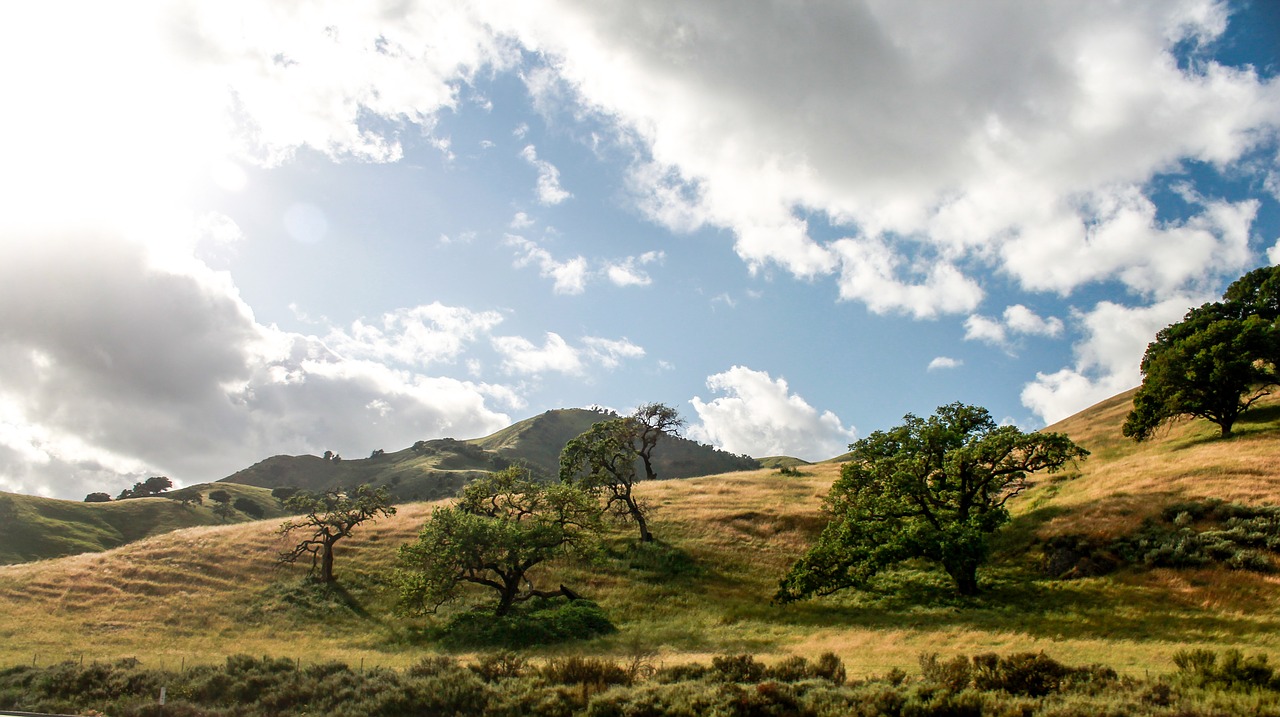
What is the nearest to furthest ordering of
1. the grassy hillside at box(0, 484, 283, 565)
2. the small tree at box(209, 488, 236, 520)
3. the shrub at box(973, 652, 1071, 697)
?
1. the shrub at box(973, 652, 1071, 697)
2. the grassy hillside at box(0, 484, 283, 565)
3. the small tree at box(209, 488, 236, 520)

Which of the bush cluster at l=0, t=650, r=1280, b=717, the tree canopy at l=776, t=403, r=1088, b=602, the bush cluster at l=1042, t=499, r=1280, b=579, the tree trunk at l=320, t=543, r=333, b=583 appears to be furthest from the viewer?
the tree trunk at l=320, t=543, r=333, b=583

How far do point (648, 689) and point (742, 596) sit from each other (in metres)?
24.2

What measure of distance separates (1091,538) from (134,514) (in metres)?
173

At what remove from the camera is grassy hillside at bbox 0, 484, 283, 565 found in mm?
111250

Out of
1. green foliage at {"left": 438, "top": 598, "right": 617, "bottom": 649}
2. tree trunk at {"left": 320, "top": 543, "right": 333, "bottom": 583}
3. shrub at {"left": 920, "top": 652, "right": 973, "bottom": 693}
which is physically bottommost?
green foliage at {"left": 438, "top": 598, "right": 617, "bottom": 649}

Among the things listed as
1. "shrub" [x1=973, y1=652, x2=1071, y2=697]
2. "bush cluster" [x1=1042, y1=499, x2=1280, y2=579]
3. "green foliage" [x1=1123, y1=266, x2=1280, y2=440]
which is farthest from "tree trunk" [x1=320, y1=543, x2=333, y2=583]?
"green foliage" [x1=1123, y1=266, x2=1280, y2=440]

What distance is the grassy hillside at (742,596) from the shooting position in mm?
28375

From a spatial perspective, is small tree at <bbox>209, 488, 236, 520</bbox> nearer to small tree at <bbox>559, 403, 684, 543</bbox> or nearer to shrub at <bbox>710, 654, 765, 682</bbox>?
small tree at <bbox>559, 403, 684, 543</bbox>

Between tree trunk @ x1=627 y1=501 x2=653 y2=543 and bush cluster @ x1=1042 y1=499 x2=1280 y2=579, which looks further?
tree trunk @ x1=627 y1=501 x2=653 y2=543

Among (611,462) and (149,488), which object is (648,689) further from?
(149,488)

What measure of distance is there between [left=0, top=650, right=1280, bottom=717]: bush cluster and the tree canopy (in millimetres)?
11814

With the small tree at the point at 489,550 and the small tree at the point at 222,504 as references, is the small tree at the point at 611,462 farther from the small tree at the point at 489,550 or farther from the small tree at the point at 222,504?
the small tree at the point at 222,504

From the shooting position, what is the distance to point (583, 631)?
36750 mm

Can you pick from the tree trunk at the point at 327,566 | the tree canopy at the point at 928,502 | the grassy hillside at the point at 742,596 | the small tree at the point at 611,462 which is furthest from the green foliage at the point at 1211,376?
the tree trunk at the point at 327,566
